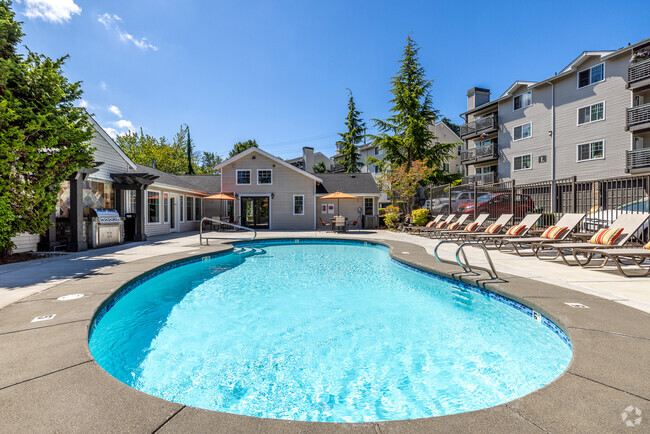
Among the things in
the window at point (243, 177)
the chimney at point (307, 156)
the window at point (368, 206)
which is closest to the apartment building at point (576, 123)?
the window at point (368, 206)

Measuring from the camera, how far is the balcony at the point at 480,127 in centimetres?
2414

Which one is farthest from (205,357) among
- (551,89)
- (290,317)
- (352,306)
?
(551,89)

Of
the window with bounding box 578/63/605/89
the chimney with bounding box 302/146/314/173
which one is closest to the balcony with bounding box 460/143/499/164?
the window with bounding box 578/63/605/89

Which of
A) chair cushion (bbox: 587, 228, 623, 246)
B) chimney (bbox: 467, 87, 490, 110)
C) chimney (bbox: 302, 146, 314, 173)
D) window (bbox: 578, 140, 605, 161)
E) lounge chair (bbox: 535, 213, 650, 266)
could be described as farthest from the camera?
chimney (bbox: 302, 146, 314, 173)

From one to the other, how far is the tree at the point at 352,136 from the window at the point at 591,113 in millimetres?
20625

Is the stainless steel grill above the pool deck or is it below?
above

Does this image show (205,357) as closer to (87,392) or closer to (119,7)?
(87,392)

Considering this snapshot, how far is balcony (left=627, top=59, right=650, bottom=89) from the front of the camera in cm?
1534

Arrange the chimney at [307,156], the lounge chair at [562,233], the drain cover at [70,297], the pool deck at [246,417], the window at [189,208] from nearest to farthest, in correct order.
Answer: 1. the pool deck at [246,417]
2. the drain cover at [70,297]
3. the lounge chair at [562,233]
4. the window at [189,208]
5. the chimney at [307,156]

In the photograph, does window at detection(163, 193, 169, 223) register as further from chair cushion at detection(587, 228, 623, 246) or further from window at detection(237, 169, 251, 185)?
chair cushion at detection(587, 228, 623, 246)

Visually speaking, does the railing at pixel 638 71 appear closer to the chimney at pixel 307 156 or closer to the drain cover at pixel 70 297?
the chimney at pixel 307 156

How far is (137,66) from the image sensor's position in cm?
1575

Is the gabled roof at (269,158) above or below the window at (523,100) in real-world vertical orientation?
below

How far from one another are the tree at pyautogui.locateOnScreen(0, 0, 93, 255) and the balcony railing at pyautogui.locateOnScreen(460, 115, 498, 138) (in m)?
25.6
